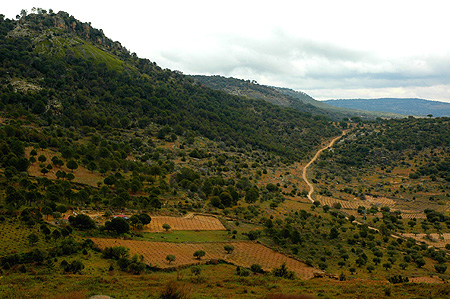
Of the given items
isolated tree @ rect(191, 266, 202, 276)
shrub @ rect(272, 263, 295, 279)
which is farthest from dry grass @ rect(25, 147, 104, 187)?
shrub @ rect(272, 263, 295, 279)

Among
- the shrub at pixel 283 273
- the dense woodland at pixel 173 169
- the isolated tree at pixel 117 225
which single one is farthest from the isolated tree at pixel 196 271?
the isolated tree at pixel 117 225

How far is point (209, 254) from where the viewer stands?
40906 millimetres

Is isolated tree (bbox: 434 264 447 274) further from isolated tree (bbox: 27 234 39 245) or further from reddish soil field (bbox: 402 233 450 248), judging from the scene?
isolated tree (bbox: 27 234 39 245)

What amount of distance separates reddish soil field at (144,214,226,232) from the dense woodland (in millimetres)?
2097

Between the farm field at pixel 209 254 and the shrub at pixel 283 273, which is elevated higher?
the shrub at pixel 283 273

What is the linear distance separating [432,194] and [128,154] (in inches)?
3977

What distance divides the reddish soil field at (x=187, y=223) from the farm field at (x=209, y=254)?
6912 mm

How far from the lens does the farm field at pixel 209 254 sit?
121ft

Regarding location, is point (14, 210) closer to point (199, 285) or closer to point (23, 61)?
point (199, 285)

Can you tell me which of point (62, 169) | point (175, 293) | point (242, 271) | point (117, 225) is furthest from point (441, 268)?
point (62, 169)

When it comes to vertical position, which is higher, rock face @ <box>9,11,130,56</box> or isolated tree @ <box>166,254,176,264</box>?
rock face @ <box>9,11,130,56</box>

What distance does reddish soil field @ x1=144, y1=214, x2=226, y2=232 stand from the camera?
48334mm

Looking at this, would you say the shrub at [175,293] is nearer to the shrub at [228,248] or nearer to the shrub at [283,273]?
the shrub at [283,273]

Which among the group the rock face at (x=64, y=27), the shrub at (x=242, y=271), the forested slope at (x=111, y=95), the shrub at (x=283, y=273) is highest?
the rock face at (x=64, y=27)
